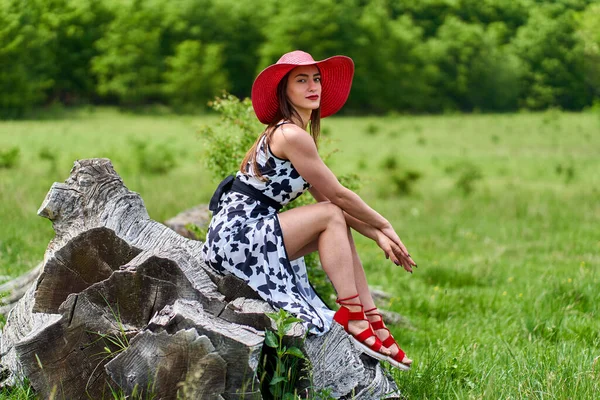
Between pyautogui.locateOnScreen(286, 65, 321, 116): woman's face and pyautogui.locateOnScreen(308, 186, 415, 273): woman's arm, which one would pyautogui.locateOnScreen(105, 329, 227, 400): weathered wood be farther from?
pyautogui.locateOnScreen(286, 65, 321, 116): woman's face

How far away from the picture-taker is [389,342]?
4.46 meters

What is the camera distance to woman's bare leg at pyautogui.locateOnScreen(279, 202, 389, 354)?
14.1ft

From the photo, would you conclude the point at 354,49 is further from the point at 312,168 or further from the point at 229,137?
the point at 312,168

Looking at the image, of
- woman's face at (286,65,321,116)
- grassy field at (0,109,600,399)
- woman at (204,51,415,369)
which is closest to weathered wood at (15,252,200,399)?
woman at (204,51,415,369)

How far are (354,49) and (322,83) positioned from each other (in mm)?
50578

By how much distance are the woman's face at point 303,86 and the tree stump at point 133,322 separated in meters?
1.05

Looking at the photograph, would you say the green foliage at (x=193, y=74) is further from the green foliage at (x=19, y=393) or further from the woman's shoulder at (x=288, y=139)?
the green foliage at (x=19, y=393)

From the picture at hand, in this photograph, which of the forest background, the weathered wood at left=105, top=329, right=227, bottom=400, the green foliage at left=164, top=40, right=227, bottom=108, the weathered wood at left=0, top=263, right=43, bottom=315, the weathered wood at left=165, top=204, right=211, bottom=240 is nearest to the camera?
the weathered wood at left=105, top=329, right=227, bottom=400

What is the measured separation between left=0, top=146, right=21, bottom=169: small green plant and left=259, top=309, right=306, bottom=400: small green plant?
1333 cm

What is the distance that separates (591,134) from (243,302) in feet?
104

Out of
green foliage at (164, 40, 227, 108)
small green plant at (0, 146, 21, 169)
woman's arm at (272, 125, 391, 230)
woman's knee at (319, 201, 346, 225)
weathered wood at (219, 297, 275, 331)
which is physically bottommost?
green foliage at (164, 40, 227, 108)

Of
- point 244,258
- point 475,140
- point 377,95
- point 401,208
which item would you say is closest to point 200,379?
point 244,258

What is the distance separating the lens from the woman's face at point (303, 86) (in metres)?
4.57

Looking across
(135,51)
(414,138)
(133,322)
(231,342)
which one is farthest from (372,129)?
(231,342)
